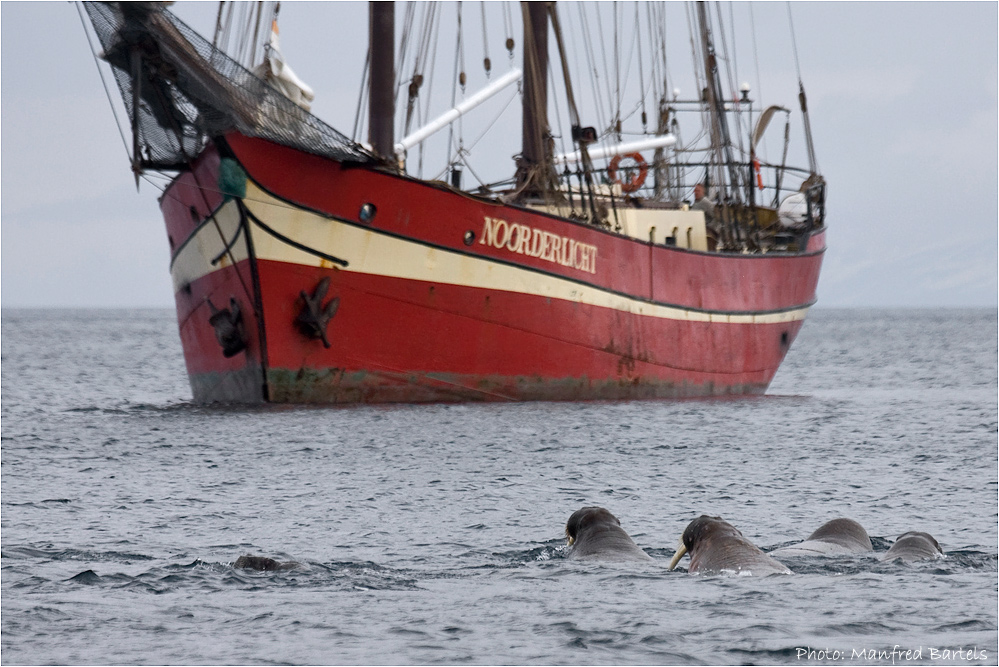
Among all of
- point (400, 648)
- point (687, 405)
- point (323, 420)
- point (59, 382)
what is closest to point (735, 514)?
point (400, 648)

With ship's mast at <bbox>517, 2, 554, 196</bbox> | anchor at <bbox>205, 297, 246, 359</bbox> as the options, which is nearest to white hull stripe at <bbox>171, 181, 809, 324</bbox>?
anchor at <bbox>205, 297, 246, 359</bbox>

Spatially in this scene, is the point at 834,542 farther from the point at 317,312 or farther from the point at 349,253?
the point at 349,253

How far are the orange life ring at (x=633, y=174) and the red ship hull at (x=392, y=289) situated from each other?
3981 mm

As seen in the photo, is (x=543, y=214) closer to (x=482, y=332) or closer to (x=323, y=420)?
(x=482, y=332)

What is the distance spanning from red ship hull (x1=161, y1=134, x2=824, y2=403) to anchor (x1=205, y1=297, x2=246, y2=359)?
0.07 metres

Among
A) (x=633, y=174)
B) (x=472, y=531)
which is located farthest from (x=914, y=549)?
(x=633, y=174)

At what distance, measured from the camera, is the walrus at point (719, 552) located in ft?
38.2

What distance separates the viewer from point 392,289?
23938 millimetres

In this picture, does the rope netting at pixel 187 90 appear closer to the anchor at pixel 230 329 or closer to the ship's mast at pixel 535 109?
the anchor at pixel 230 329

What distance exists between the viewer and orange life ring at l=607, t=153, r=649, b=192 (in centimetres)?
3316

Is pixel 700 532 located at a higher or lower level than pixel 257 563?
higher

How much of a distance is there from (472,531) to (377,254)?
33.4ft

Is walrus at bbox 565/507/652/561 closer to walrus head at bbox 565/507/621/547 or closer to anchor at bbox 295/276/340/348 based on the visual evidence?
walrus head at bbox 565/507/621/547

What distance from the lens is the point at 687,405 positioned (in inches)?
1166
